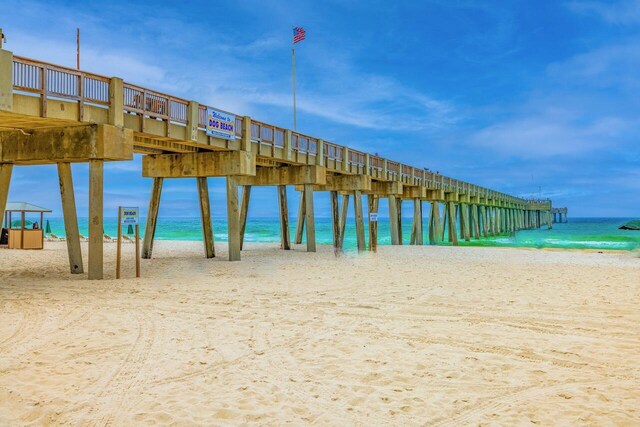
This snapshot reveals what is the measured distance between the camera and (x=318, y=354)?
6930 millimetres

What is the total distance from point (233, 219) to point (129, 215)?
21.3ft

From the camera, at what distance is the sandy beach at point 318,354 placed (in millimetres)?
4969

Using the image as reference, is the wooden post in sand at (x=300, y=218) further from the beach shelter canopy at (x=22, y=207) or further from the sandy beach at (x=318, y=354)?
the sandy beach at (x=318, y=354)

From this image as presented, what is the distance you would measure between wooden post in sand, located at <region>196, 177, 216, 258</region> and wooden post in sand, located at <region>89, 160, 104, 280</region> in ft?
27.2

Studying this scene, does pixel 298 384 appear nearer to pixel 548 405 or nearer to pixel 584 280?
pixel 548 405

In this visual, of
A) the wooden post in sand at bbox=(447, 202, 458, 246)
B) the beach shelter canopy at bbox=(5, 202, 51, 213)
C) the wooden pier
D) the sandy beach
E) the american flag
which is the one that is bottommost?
the sandy beach

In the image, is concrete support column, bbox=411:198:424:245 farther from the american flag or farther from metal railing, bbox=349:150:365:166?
the american flag

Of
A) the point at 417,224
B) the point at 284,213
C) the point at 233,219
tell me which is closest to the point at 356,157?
the point at 284,213

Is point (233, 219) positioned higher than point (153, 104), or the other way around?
point (153, 104)

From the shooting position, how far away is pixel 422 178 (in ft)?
139

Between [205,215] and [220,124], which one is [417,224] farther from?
[220,124]

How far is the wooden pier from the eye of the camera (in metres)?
12.9

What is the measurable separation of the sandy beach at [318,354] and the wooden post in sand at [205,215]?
9331mm

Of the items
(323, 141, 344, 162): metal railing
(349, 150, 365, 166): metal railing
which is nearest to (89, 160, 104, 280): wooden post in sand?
(323, 141, 344, 162): metal railing
